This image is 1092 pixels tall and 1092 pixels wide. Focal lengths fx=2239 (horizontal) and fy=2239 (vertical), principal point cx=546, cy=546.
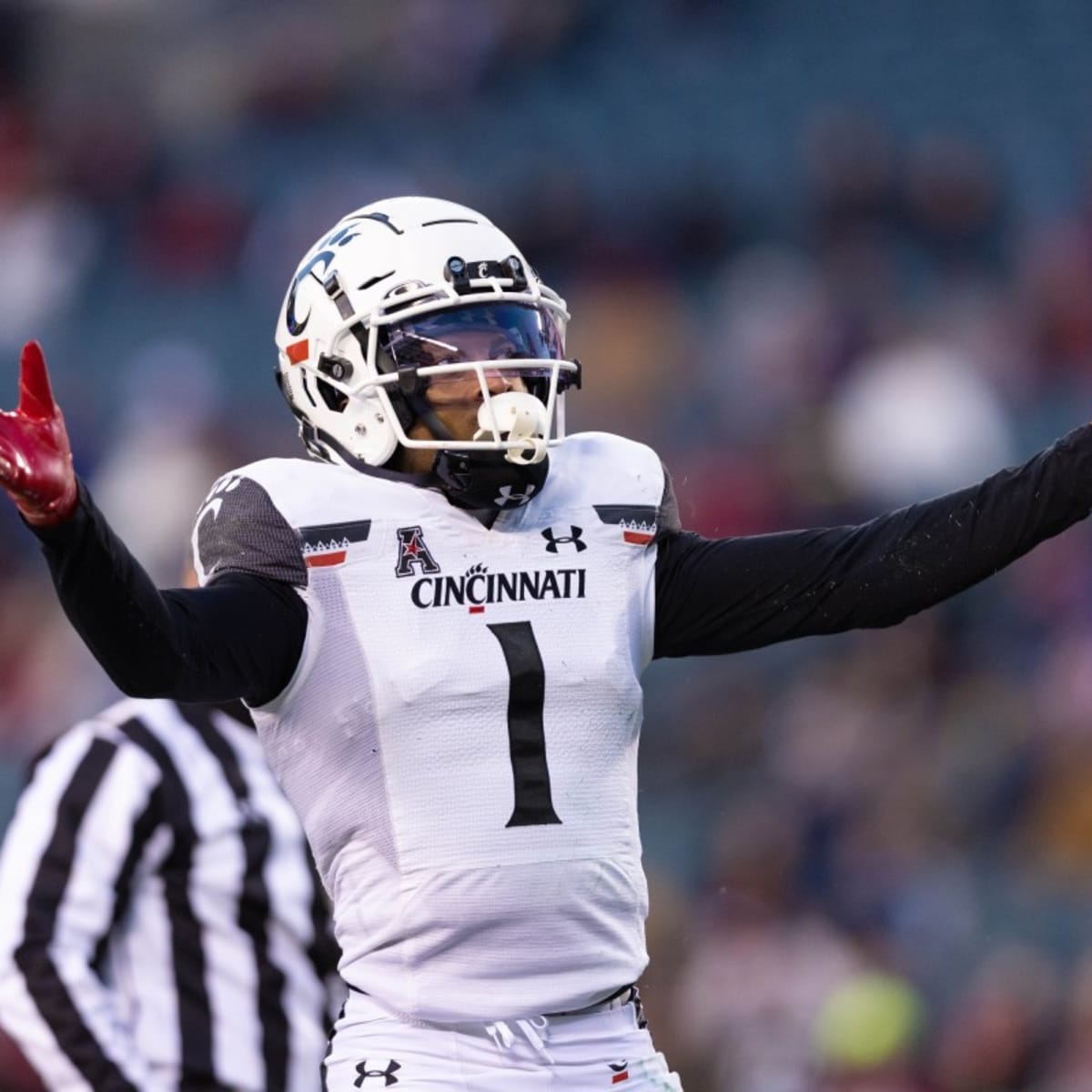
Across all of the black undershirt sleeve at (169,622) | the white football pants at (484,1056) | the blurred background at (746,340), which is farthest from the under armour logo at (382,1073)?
the blurred background at (746,340)

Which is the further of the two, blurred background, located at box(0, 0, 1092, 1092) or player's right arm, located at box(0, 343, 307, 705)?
blurred background, located at box(0, 0, 1092, 1092)

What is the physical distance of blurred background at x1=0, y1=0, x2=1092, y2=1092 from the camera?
632 centimetres

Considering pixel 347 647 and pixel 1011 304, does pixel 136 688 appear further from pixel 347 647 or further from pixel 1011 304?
pixel 1011 304

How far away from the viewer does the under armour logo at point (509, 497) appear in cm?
281

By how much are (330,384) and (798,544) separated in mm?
651

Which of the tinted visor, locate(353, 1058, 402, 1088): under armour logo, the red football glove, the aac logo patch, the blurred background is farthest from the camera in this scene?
the blurred background

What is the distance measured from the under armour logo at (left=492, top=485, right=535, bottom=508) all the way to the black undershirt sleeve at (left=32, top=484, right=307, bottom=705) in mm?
286

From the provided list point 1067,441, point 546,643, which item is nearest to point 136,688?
point 546,643

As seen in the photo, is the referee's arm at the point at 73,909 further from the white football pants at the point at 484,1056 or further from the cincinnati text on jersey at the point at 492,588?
the cincinnati text on jersey at the point at 492,588

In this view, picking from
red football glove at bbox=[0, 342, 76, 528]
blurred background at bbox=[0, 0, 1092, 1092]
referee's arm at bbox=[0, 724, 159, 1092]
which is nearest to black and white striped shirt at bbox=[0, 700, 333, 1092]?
referee's arm at bbox=[0, 724, 159, 1092]

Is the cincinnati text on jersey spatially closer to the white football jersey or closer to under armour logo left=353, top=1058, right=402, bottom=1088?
the white football jersey

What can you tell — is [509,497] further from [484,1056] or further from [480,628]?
[484,1056]

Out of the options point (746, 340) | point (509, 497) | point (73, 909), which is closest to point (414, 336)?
point (509, 497)

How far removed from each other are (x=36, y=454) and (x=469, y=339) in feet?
2.34
